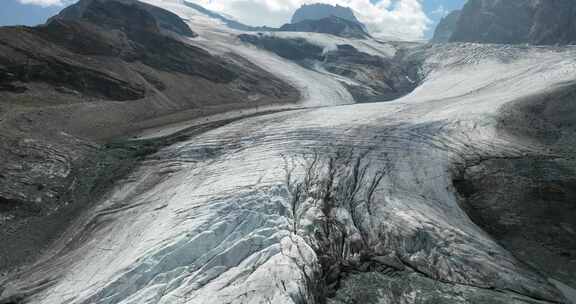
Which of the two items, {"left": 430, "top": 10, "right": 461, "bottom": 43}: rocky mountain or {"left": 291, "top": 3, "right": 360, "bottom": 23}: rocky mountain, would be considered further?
{"left": 291, "top": 3, "right": 360, "bottom": 23}: rocky mountain

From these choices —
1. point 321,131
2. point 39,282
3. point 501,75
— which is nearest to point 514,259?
point 321,131

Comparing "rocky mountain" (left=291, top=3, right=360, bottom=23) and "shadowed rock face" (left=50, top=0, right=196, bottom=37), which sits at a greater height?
"rocky mountain" (left=291, top=3, right=360, bottom=23)

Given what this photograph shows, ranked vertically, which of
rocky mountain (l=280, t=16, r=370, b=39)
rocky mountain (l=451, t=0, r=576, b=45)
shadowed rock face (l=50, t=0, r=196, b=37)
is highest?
rocky mountain (l=451, t=0, r=576, b=45)

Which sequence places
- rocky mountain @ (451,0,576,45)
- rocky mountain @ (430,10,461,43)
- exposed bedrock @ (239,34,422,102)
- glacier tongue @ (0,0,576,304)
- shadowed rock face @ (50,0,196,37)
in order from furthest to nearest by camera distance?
rocky mountain @ (430,10,461,43)
rocky mountain @ (451,0,576,45)
exposed bedrock @ (239,34,422,102)
shadowed rock face @ (50,0,196,37)
glacier tongue @ (0,0,576,304)

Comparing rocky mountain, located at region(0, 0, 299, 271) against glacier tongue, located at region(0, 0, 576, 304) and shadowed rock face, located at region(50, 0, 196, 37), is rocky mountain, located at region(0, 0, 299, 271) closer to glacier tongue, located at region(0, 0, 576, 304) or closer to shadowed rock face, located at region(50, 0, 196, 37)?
shadowed rock face, located at region(50, 0, 196, 37)

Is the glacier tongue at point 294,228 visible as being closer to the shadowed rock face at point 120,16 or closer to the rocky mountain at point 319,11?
the shadowed rock face at point 120,16

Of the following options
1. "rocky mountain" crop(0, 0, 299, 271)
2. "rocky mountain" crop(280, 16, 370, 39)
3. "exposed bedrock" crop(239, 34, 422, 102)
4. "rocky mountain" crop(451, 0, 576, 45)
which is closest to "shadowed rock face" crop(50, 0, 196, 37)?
"rocky mountain" crop(0, 0, 299, 271)

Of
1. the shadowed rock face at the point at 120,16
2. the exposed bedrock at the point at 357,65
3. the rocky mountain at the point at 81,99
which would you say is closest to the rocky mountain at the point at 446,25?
the exposed bedrock at the point at 357,65

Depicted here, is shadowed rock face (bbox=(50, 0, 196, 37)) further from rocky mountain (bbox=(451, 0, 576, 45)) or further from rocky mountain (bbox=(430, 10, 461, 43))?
rocky mountain (bbox=(430, 10, 461, 43))

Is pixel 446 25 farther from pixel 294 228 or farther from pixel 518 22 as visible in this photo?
pixel 294 228

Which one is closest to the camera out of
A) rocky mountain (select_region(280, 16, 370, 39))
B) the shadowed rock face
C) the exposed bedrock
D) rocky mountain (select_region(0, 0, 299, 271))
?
rocky mountain (select_region(0, 0, 299, 271))
